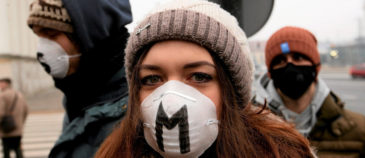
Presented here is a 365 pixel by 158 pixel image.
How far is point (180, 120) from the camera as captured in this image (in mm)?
1253

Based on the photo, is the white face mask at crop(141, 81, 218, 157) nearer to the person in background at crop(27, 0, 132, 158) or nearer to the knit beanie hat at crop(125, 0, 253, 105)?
the knit beanie hat at crop(125, 0, 253, 105)

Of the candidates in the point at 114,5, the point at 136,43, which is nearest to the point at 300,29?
the point at 114,5

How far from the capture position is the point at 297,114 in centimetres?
247

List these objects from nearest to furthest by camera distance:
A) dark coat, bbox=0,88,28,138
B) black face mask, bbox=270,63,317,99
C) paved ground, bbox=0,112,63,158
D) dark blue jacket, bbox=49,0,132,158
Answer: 1. dark blue jacket, bbox=49,0,132,158
2. black face mask, bbox=270,63,317,99
3. dark coat, bbox=0,88,28,138
4. paved ground, bbox=0,112,63,158

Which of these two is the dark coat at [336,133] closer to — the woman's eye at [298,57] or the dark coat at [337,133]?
the dark coat at [337,133]

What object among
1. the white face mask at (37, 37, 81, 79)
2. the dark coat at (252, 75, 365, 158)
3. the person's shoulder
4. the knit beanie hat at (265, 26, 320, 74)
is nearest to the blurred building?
the white face mask at (37, 37, 81, 79)

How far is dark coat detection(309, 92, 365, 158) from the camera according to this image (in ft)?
7.52

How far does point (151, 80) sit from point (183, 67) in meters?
0.18

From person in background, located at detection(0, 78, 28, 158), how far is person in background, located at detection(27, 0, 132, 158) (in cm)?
429

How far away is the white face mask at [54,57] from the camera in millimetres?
1958

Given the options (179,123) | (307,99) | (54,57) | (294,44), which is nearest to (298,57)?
(294,44)

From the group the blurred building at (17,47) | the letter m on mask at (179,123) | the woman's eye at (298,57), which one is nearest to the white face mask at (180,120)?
the letter m on mask at (179,123)

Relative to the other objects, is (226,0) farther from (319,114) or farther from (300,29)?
(319,114)

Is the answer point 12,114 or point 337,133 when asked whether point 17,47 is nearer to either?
point 12,114
